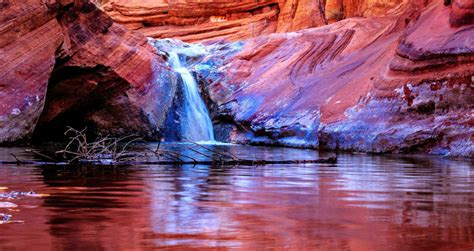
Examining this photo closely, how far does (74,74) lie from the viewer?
24.7 meters

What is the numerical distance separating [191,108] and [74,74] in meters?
5.83

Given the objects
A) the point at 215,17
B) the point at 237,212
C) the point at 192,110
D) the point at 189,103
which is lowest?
the point at 237,212

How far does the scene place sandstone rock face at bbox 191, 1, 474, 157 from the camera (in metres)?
18.2

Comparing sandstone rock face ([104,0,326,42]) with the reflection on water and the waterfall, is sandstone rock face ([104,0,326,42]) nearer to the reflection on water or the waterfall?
the waterfall

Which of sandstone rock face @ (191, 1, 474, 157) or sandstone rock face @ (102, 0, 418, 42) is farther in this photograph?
sandstone rock face @ (102, 0, 418, 42)

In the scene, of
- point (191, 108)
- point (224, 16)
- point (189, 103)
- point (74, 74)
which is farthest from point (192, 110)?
point (224, 16)

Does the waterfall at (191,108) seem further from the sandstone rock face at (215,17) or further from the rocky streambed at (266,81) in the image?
the sandstone rock face at (215,17)

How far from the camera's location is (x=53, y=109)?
25.3 metres

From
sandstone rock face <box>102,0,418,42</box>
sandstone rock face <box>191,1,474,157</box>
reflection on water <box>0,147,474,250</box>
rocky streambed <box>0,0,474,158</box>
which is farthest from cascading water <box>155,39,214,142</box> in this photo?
reflection on water <box>0,147,474,250</box>

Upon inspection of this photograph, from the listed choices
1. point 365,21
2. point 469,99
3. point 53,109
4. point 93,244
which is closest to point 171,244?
point 93,244

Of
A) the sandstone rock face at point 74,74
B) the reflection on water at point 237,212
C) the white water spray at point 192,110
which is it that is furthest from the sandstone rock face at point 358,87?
the reflection on water at point 237,212

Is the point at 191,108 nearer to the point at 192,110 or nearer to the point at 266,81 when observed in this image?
the point at 192,110

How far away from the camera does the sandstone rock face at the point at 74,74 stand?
21.3 m

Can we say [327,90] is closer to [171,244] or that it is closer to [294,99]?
[294,99]
